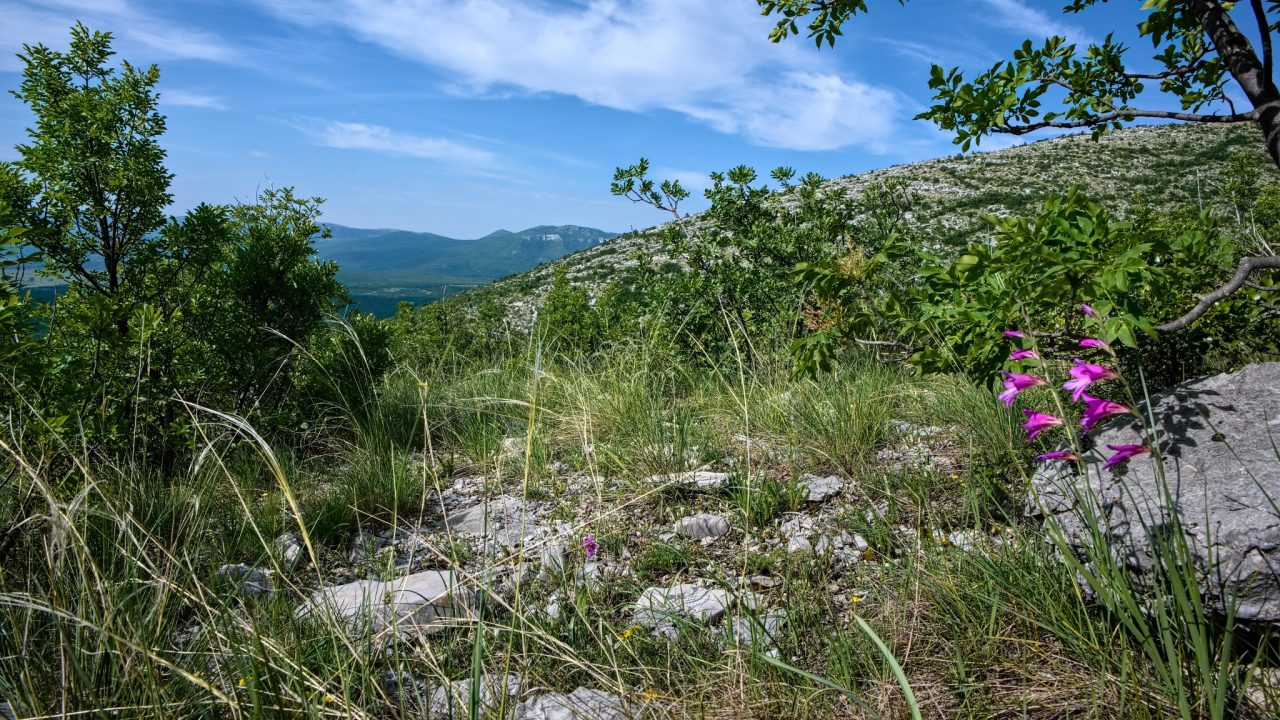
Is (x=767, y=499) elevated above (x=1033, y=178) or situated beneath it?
situated beneath

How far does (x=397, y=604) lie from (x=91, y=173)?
3630mm

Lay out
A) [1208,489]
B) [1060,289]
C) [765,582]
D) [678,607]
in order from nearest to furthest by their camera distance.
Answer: [1208,489] < [1060,289] < [678,607] < [765,582]

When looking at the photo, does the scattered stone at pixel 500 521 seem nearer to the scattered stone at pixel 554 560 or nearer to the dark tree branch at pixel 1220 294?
the scattered stone at pixel 554 560

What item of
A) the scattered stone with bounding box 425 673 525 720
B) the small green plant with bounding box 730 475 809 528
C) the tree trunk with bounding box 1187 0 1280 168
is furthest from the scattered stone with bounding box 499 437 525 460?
the tree trunk with bounding box 1187 0 1280 168

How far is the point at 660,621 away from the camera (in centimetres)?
213

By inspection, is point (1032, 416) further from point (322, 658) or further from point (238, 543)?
point (238, 543)

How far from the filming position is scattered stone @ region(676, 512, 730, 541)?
2.78m

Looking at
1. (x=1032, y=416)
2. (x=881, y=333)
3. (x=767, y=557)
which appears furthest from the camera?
(x=881, y=333)

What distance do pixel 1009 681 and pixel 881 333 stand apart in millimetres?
2964

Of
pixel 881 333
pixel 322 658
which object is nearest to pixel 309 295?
pixel 322 658

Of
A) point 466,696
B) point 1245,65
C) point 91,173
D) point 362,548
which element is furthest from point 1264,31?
point 91,173

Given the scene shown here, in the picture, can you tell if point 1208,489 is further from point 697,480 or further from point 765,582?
point 697,480

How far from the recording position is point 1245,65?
254cm

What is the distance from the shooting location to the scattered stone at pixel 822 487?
9.62 feet
